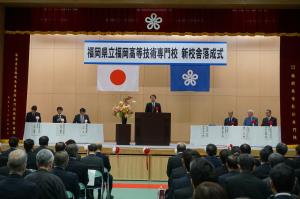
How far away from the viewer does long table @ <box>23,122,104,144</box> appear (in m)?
10.7

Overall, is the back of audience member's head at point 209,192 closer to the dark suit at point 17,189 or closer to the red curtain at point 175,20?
the dark suit at point 17,189

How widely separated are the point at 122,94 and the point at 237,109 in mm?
3737

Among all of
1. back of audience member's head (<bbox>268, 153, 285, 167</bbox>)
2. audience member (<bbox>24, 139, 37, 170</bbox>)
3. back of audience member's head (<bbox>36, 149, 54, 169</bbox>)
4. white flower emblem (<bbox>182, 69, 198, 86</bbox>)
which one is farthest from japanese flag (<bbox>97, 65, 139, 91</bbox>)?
back of audience member's head (<bbox>36, 149, 54, 169</bbox>)

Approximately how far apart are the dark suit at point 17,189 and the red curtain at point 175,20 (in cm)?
882

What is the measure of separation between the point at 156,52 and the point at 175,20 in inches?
37.9

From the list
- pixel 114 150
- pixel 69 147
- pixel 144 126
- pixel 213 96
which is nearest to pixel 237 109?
pixel 213 96

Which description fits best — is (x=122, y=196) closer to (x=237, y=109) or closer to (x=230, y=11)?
(x=230, y=11)

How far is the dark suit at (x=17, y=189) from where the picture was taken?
3.23 metres

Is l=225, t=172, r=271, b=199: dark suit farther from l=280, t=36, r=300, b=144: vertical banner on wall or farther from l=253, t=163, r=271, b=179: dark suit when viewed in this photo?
l=280, t=36, r=300, b=144: vertical banner on wall

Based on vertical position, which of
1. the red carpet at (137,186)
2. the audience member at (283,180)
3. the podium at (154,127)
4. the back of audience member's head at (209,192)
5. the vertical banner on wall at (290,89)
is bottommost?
the red carpet at (137,186)

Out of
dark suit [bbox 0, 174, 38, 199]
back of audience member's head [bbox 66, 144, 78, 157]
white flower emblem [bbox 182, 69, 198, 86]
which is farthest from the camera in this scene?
white flower emblem [bbox 182, 69, 198, 86]

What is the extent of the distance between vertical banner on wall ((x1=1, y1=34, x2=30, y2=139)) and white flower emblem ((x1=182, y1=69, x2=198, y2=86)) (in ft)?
14.6

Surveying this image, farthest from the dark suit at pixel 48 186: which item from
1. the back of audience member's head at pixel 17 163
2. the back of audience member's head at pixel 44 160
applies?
the back of audience member's head at pixel 17 163

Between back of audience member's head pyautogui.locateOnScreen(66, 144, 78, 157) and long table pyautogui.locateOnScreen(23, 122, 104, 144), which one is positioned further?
long table pyautogui.locateOnScreen(23, 122, 104, 144)
